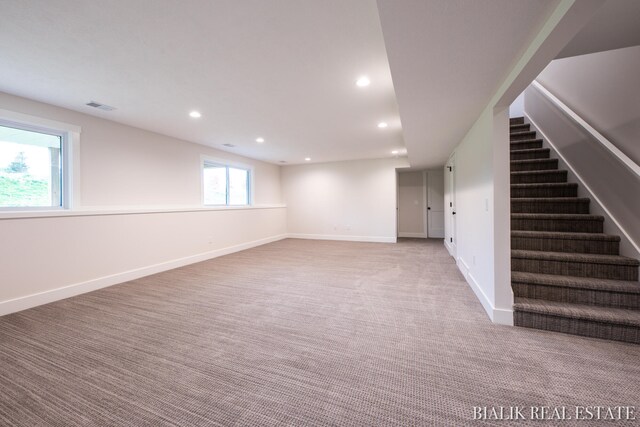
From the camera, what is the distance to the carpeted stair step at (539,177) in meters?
3.22

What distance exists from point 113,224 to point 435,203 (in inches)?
297

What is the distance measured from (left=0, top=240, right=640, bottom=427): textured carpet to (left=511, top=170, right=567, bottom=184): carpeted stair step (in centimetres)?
180

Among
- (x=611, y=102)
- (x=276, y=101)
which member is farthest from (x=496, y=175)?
(x=276, y=101)

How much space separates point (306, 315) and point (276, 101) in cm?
246

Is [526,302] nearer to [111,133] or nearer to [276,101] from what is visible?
[276,101]

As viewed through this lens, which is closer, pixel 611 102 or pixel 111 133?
pixel 611 102

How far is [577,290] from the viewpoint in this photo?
2.21 meters

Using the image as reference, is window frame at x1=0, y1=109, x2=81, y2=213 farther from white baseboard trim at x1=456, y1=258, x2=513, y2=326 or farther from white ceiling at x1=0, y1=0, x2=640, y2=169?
white baseboard trim at x1=456, y1=258, x2=513, y2=326

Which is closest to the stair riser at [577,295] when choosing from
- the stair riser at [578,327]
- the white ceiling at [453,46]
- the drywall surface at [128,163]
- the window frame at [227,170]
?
the stair riser at [578,327]

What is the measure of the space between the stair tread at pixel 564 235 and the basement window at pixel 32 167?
5505mm

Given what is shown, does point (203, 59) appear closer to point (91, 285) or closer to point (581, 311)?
point (91, 285)

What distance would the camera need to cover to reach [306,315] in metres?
2.48

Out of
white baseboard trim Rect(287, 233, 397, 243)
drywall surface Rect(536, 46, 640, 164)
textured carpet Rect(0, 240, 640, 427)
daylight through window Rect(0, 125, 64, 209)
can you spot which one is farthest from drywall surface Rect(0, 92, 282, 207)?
drywall surface Rect(536, 46, 640, 164)

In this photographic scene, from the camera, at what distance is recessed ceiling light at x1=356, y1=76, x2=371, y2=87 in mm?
2462
